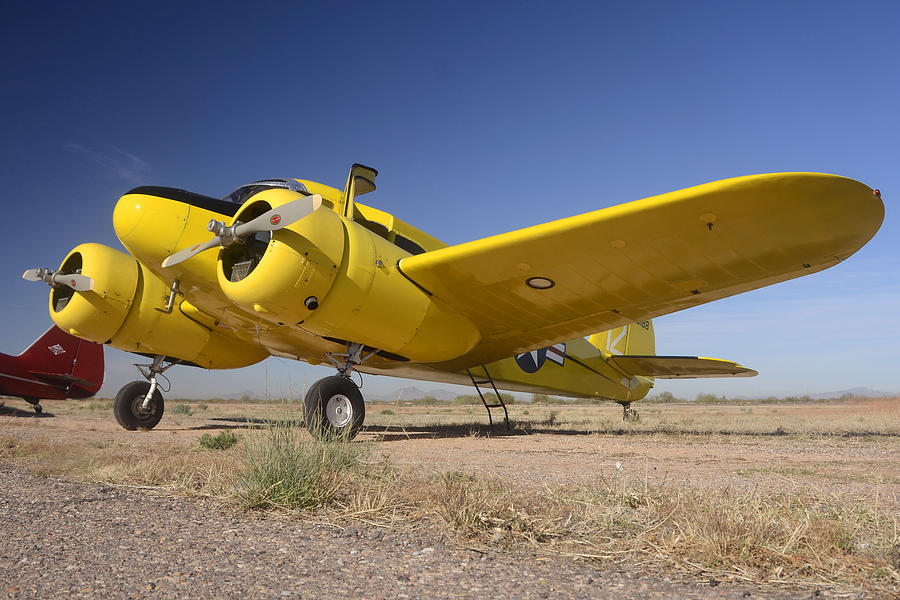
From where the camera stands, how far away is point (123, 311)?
33.6ft

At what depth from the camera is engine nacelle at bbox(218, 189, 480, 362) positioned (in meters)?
6.94

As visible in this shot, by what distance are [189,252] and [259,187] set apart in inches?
76.5

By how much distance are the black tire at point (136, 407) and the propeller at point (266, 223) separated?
18.2 ft

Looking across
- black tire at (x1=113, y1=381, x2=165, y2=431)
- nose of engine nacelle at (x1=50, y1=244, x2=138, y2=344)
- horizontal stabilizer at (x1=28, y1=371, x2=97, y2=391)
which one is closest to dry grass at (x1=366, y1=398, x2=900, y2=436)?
black tire at (x1=113, y1=381, x2=165, y2=431)

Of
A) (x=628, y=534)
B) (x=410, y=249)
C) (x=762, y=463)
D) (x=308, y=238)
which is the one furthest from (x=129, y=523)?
(x=410, y=249)

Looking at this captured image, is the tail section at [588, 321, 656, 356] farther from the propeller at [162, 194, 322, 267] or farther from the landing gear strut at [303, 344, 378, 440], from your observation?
the propeller at [162, 194, 322, 267]

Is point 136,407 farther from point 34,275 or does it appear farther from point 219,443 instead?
point 219,443

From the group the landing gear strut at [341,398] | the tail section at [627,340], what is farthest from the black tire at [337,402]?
the tail section at [627,340]

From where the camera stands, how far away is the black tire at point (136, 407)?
11102 millimetres

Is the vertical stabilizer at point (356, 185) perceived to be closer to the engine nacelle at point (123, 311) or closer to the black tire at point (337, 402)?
the black tire at point (337, 402)

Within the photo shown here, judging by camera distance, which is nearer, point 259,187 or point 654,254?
point 654,254

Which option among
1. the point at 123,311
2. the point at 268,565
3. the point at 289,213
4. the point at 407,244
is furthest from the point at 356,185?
the point at 268,565

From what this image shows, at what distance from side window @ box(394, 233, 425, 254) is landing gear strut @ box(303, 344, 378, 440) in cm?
190

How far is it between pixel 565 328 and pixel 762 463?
13.8 feet
